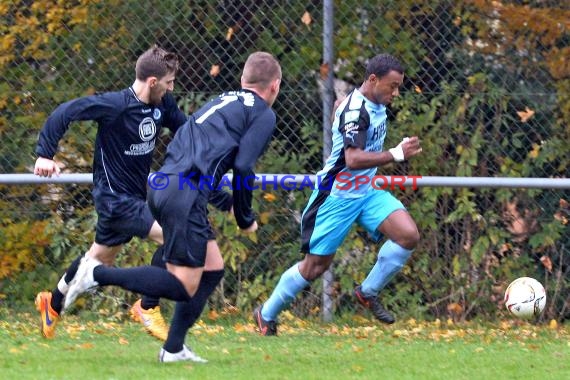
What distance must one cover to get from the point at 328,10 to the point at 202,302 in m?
2.88

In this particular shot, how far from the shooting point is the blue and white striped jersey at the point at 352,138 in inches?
280

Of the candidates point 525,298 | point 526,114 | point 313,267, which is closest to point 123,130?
point 313,267

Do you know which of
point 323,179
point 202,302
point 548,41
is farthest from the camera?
point 548,41

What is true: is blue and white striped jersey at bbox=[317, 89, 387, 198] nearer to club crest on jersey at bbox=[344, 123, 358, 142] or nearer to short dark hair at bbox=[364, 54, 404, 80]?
club crest on jersey at bbox=[344, 123, 358, 142]

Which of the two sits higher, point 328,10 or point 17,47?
point 328,10

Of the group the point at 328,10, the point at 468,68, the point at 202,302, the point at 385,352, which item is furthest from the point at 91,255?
the point at 468,68

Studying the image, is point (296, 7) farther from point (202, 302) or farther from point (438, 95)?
point (202, 302)

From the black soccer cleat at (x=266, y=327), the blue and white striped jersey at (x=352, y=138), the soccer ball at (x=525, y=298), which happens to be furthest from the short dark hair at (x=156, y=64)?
the soccer ball at (x=525, y=298)

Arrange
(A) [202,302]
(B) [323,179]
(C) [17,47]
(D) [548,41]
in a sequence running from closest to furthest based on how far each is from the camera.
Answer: (A) [202,302] → (B) [323,179] → (D) [548,41] → (C) [17,47]

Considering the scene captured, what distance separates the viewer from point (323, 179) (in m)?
7.40

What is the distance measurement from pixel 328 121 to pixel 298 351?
6.79 ft

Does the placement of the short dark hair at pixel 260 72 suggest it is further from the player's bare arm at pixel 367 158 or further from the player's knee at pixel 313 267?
the player's knee at pixel 313 267

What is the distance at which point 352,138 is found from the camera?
7.07 metres

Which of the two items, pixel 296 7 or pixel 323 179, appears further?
pixel 296 7
